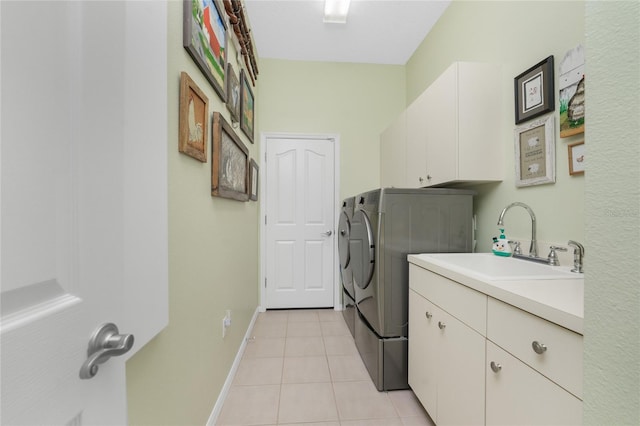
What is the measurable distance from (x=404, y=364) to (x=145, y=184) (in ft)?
5.73

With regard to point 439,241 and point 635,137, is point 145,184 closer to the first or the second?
point 635,137

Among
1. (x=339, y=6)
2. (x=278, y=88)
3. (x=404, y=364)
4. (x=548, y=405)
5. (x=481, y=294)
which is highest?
(x=339, y=6)

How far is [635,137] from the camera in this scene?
0.39 m

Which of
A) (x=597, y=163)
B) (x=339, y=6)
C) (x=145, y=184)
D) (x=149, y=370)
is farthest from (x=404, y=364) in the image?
(x=339, y=6)

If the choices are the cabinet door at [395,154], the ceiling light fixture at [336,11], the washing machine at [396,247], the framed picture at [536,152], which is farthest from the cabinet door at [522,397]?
the ceiling light fixture at [336,11]

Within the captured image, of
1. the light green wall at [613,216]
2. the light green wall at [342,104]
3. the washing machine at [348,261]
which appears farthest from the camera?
the light green wall at [342,104]

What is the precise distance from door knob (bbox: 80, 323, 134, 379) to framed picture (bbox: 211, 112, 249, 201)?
99 cm

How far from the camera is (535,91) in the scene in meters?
1.37

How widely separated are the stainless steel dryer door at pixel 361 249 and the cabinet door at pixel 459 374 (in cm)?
57


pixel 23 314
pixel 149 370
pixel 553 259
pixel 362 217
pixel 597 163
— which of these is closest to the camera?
pixel 23 314

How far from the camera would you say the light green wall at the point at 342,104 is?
2.93 m

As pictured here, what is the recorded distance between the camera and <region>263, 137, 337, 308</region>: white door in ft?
9.73

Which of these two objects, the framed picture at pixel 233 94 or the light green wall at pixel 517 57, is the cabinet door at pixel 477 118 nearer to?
the light green wall at pixel 517 57

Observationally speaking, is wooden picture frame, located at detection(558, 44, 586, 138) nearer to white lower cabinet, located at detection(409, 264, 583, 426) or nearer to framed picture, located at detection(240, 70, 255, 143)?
white lower cabinet, located at detection(409, 264, 583, 426)
